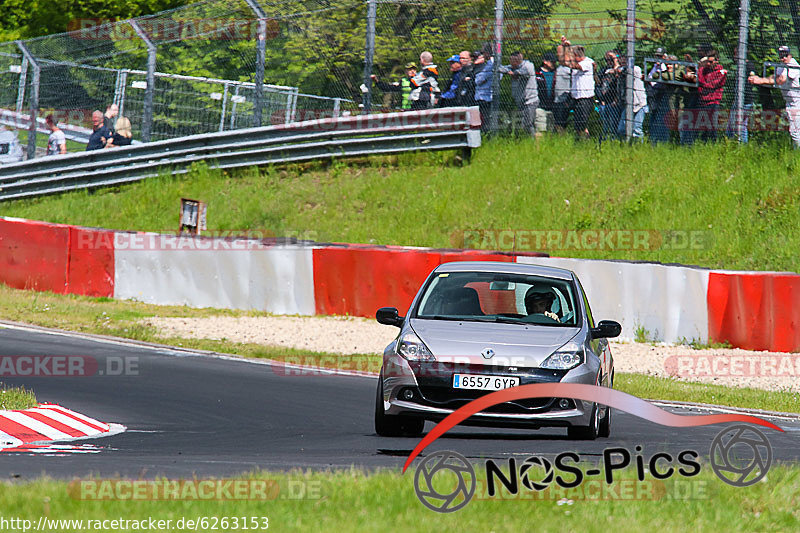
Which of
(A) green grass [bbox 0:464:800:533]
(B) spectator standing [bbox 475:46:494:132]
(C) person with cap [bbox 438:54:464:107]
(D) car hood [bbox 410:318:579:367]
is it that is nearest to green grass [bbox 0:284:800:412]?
(D) car hood [bbox 410:318:579:367]

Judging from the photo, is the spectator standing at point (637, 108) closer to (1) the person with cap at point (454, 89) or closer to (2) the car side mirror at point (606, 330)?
(1) the person with cap at point (454, 89)

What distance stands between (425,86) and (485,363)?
14614 mm

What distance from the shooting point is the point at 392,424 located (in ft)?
28.6

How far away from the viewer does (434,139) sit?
75.4 feet

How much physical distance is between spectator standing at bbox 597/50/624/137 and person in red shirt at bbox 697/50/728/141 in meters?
1.47

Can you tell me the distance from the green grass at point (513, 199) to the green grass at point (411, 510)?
12451mm

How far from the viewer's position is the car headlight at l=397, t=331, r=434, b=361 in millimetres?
8336

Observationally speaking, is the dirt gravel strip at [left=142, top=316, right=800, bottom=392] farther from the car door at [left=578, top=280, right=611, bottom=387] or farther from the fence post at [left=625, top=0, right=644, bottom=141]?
the fence post at [left=625, top=0, right=644, bottom=141]

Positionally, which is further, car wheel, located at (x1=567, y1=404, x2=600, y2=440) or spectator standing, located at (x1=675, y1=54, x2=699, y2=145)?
spectator standing, located at (x1=675, y1=54, x2=699, y2=145)

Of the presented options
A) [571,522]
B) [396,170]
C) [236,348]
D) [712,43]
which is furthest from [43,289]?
[571,522]

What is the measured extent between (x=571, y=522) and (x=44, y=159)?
72.0ft

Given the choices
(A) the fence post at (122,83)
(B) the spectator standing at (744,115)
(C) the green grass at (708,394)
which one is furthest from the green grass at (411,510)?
(A) the fence post at (122,83)

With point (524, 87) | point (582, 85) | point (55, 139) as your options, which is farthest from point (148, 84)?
point (582, 85)

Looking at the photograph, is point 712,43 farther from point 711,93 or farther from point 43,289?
point 43,289
